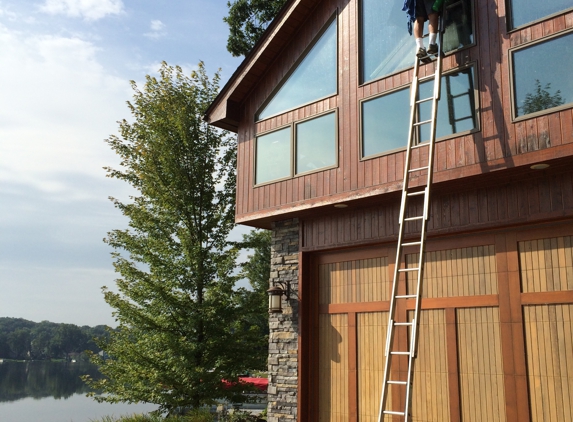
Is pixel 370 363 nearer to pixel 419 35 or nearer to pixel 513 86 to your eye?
pixel 513 86

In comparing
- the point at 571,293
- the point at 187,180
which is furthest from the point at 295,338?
the point at 187,180

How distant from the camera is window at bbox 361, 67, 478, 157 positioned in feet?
23.4

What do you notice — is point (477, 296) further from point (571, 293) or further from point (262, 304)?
point (262, 304)

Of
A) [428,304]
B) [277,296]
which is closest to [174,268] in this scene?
[277,296]

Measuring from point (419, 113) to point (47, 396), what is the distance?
3985 cm

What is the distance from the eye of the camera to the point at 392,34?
824cm

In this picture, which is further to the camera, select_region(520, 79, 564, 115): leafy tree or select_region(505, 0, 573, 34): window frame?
select_region(505, 0, 573, 34): window frame

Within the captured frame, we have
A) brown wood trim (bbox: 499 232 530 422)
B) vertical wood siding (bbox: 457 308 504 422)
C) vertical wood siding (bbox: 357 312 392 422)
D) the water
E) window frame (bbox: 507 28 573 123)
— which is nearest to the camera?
window frame (bbox: 507 28 573 123)

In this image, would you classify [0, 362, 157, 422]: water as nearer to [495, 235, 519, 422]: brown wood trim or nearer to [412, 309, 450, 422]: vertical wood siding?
[412, 309, 450, 422]: vertical wood siding

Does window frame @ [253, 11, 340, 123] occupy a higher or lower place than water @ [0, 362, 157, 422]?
higher

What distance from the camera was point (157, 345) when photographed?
12.1 meters

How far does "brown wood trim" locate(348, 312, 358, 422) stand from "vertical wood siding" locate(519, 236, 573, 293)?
2623 mm

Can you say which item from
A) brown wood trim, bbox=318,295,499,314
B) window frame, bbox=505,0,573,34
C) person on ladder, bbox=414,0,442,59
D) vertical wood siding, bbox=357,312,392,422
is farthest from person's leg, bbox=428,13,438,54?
vertical wood siding, bbox=357,312,392,422

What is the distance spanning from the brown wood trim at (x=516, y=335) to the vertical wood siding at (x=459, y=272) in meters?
0.22
